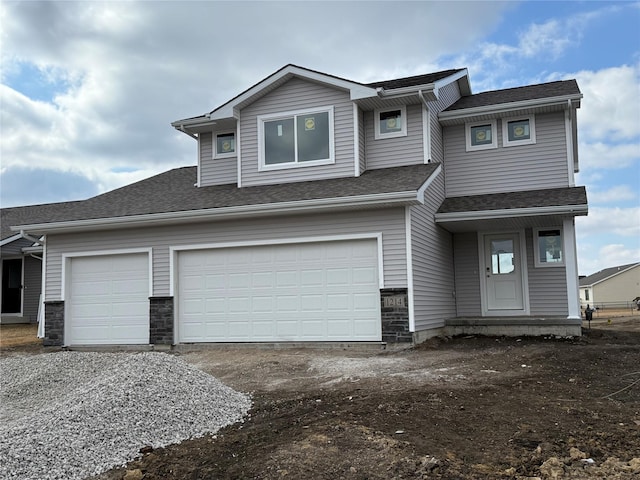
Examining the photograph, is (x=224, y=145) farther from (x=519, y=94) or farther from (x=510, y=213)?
(x=519, y=94)

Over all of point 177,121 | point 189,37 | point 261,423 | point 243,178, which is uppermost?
point 189,37

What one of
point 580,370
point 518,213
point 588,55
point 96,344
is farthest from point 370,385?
point 588,55

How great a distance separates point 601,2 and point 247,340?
32.5 ft

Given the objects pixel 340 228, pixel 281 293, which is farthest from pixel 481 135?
pixel 281 293

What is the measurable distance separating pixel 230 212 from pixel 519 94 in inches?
317

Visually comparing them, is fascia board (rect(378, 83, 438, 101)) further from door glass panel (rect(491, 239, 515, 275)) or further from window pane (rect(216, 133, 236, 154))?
window pane (rect(216, 133, 236, 154))

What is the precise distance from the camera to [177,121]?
542 inches

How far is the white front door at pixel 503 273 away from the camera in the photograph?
43.7ft

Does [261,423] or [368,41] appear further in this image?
[368,41]

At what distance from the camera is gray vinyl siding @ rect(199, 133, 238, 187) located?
13.9 meters

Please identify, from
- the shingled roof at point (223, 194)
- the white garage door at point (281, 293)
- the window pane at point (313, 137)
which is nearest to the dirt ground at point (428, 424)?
the white garage door at point (281, 293)

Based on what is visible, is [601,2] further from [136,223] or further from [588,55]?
[136,223]

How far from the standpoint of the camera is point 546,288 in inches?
512

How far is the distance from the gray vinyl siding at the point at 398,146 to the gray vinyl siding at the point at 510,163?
1.92 m
